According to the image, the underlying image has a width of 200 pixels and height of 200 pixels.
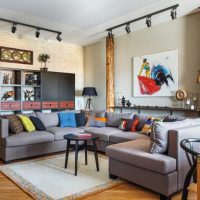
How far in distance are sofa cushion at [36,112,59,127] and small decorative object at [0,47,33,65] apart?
189 centimetres

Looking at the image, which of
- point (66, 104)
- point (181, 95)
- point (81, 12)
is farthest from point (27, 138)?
point (181, 95)

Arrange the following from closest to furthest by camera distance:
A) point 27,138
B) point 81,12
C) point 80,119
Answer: point 27,138
point 81,12
point 80,119

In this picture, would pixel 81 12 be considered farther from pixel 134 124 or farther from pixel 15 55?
pixel 134 124

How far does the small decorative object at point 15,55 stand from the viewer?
227 inches

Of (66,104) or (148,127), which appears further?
(66,104)

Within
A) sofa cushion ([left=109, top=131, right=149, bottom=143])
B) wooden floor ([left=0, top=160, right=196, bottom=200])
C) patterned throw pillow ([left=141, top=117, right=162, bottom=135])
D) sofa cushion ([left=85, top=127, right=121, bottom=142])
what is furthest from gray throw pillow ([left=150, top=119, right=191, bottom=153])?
sofa cushion ([left=85, top=127, right=121, bottom=142])

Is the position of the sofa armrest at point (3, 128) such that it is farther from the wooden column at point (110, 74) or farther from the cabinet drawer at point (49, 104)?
the wooden column at point (110, 74)

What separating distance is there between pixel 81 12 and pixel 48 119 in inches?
100

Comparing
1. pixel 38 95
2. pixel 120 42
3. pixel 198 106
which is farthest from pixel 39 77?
pixel 198 106

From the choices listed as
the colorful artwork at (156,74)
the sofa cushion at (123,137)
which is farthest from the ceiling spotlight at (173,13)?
the sofa cushion at (123,137)

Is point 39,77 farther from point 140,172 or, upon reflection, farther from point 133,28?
point 140,172

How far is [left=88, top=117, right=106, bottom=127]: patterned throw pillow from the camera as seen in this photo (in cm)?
518

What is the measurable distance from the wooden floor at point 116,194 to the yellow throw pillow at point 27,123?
1611 millimetres

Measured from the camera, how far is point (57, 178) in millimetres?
3094
